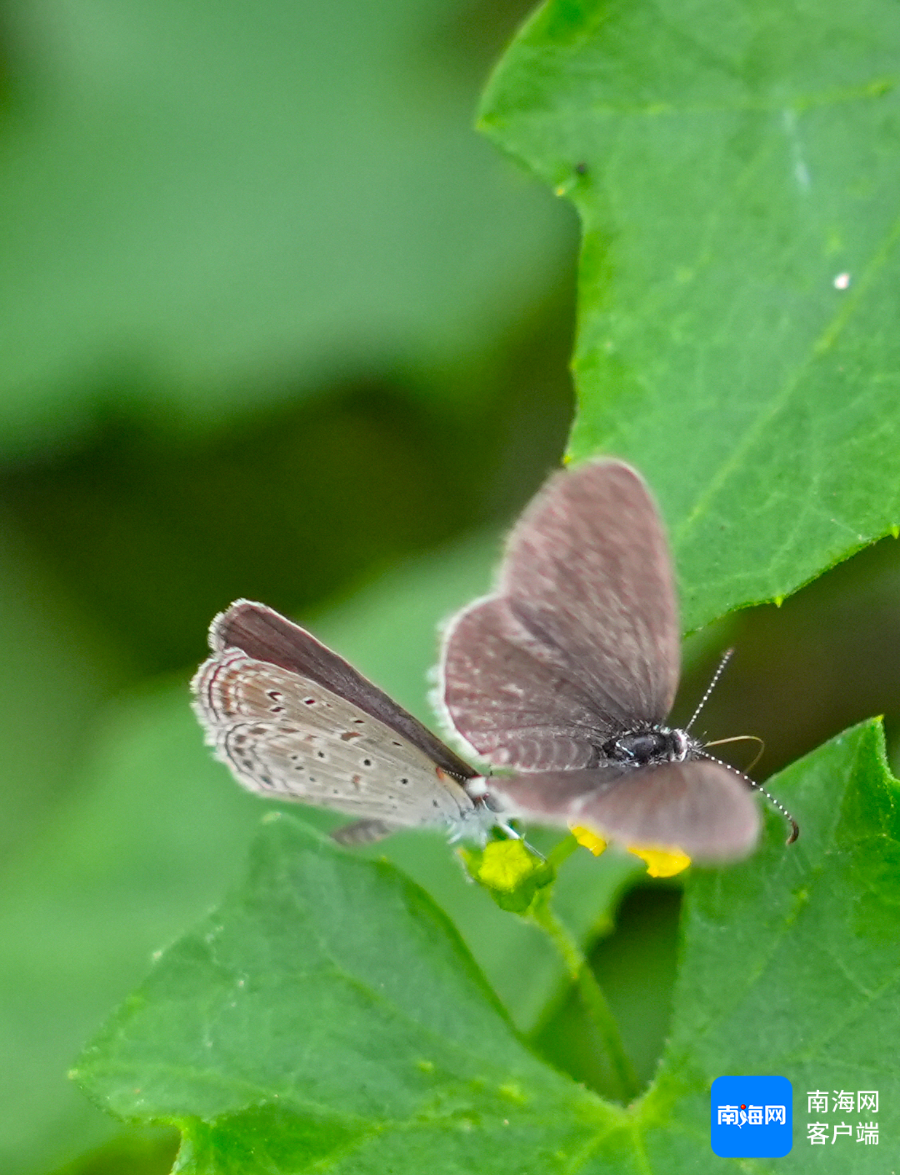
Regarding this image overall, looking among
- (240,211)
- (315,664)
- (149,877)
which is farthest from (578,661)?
(240,211)

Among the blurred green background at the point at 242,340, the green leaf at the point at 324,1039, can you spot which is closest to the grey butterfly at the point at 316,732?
A: the green leaf at the point at 324,1039

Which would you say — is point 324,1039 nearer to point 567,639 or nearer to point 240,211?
point 567,639

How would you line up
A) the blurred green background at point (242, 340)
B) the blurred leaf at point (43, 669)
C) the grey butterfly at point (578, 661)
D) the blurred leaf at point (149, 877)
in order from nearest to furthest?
the grey butterfly at point (578, 661) < the blurred leaf at point (149, 877) < the blurred green background at point (242, 340) < the blurred leaf at point (43, 669)

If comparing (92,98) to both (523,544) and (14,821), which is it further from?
(523,544)

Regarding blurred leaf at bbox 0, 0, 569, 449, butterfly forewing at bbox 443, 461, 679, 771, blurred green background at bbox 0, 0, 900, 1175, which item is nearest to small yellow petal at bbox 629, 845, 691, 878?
butterfly forewing at bbox 443, 461, 679, 771

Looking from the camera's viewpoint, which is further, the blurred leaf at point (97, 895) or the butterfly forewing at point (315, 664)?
the blurred leaf at point (97, 895)

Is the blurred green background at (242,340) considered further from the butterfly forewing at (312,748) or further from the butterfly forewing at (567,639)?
the butterfly forewing at (567,639)
